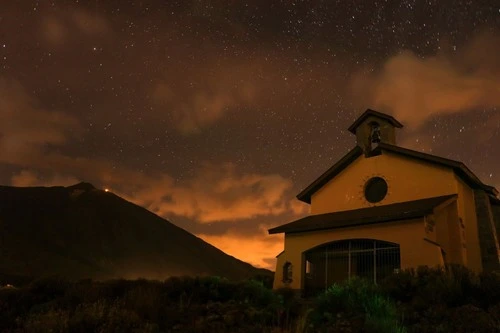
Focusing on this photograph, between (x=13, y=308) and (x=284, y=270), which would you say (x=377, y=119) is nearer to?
(x=284, y=270)

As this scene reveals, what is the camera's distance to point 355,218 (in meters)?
19.1

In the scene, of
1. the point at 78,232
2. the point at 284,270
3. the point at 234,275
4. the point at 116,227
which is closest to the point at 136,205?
the point at 116,227

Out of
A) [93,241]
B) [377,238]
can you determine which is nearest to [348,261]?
[377,238]

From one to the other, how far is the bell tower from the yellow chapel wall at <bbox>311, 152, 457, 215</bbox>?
3.14 ft

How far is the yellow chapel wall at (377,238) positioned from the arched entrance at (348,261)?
0.39 metres

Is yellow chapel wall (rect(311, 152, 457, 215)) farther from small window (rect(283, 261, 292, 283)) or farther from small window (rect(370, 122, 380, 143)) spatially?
small window (rect(283, 261, 292, 283))

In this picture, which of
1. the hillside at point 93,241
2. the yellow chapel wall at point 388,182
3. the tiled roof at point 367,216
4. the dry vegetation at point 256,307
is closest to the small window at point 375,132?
the yellow chapel wall at point 388,182

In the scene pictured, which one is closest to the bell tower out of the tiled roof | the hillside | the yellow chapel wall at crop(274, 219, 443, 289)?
the tiled roof

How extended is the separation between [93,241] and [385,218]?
128818 millimetres

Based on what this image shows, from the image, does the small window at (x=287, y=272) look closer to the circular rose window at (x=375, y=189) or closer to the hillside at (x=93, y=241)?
the circular rose window at (x=375, y=189)

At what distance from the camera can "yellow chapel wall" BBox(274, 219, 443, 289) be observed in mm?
16797

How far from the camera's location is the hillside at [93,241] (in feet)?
347

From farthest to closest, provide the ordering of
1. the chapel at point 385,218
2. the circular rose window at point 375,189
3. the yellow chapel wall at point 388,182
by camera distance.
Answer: the circular rose window at point 375,189
the yellow chapel wall at point 388,182
the chapel at point 385,218

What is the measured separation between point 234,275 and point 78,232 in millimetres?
49577
